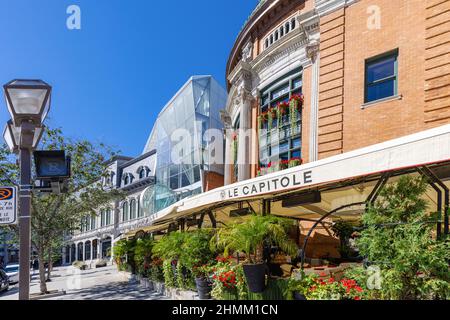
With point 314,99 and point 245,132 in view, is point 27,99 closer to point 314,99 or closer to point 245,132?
point 314,99

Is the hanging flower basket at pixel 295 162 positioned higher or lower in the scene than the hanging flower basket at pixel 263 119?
lower

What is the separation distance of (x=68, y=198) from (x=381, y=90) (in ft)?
47.1

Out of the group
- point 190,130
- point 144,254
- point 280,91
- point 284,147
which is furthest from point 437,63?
point 190,130

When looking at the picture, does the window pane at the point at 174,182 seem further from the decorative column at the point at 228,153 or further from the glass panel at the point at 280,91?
the glass panel at the point at 280,91

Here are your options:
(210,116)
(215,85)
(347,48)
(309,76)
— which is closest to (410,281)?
(347,48)

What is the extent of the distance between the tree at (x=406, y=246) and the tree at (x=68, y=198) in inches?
557

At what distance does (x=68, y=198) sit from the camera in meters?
17.8

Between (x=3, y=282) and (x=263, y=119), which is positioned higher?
(x=263, y=119)

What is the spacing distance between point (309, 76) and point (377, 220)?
39.2ft

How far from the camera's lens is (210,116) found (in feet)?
137

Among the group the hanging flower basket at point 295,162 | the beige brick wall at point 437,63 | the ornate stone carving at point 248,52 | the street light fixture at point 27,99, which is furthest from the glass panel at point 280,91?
the street light fixture at point 27,99

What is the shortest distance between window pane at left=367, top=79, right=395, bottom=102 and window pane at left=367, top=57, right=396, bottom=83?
0.24 metres

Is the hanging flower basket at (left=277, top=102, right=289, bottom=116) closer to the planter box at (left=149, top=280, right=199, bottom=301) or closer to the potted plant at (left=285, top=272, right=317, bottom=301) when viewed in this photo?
the planter box at (left=149, top=280, right=199, bottom=301)

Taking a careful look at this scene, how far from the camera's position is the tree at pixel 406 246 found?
14.7 ft
